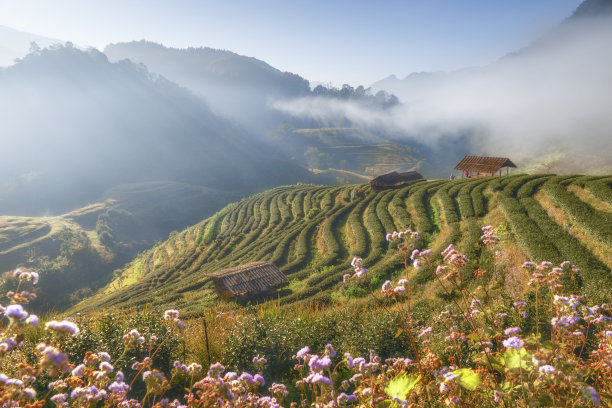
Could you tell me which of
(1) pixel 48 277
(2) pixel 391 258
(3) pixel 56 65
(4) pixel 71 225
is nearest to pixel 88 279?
(1) pixel 48 277

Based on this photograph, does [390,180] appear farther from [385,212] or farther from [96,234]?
[96,234]

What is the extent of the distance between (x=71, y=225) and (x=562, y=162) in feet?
578

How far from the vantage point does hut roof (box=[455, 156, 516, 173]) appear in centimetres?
4966

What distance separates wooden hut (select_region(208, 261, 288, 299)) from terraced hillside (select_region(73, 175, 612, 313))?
1286 millimetres

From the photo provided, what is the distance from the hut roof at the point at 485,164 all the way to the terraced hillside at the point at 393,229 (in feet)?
42.4

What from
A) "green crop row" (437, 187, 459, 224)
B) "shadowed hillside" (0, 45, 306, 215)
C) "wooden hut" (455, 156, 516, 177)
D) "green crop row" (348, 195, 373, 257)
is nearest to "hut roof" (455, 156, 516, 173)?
"wooden hut" (455, 156, 516, 177)

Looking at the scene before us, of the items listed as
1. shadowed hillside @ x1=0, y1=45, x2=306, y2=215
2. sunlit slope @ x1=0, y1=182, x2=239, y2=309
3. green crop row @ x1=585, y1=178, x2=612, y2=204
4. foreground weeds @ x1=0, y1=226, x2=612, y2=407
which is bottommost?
sunlit slope @ x1=0, y1=182, x2=239, y2=309

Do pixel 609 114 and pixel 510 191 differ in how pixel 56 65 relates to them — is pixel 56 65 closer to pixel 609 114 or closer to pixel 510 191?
pixel 510 191

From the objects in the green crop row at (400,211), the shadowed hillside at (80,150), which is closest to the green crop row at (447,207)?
the green crop row at (400,211)

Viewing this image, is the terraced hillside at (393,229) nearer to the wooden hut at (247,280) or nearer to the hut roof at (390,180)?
the wooden hut at (247,280)

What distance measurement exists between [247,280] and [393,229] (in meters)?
16.8

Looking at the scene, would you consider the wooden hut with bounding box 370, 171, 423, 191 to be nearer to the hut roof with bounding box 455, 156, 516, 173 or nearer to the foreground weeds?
the hut roof with bounding box 455, 156, 516, 173

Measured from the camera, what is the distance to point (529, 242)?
65.8ft

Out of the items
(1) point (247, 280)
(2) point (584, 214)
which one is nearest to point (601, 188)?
(2) point (584, 214)
